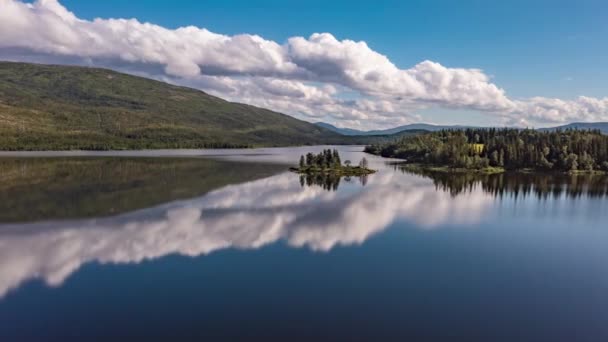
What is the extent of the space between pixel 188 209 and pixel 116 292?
87.4ft

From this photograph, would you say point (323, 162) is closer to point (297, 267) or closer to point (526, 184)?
point (526, 184)

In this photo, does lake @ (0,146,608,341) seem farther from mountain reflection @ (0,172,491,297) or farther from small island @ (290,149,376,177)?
small island @ (290,149,376,177)

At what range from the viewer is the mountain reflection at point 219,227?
32.0m

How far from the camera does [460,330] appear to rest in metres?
21.4

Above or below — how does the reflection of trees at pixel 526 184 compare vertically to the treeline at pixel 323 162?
below

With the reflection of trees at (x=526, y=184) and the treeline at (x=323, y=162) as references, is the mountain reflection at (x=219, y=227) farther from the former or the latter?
the treeline at (x=323, y=162)

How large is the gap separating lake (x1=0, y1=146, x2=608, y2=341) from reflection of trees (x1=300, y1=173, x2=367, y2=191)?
1636 centimetres

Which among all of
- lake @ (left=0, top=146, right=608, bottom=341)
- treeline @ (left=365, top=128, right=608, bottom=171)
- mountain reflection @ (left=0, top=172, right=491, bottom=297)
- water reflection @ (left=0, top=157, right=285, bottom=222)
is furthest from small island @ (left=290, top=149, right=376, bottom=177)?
lake @ (left=0, top=146, right=608, bottom=341)

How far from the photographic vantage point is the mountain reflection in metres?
32.0

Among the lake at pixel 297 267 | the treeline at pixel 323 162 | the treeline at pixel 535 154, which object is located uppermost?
the treeline at pixel 535 154

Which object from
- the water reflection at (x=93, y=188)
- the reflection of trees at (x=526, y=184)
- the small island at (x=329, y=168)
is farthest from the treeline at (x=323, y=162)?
the reflection of trees at (x=526, y=184)

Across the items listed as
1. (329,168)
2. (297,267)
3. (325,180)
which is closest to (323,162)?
(329,168)

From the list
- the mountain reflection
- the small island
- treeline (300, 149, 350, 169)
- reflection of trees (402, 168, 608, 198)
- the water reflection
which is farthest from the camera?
treeline (300, 149, 350, 169)

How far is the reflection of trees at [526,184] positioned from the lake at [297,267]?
11.6 meters
